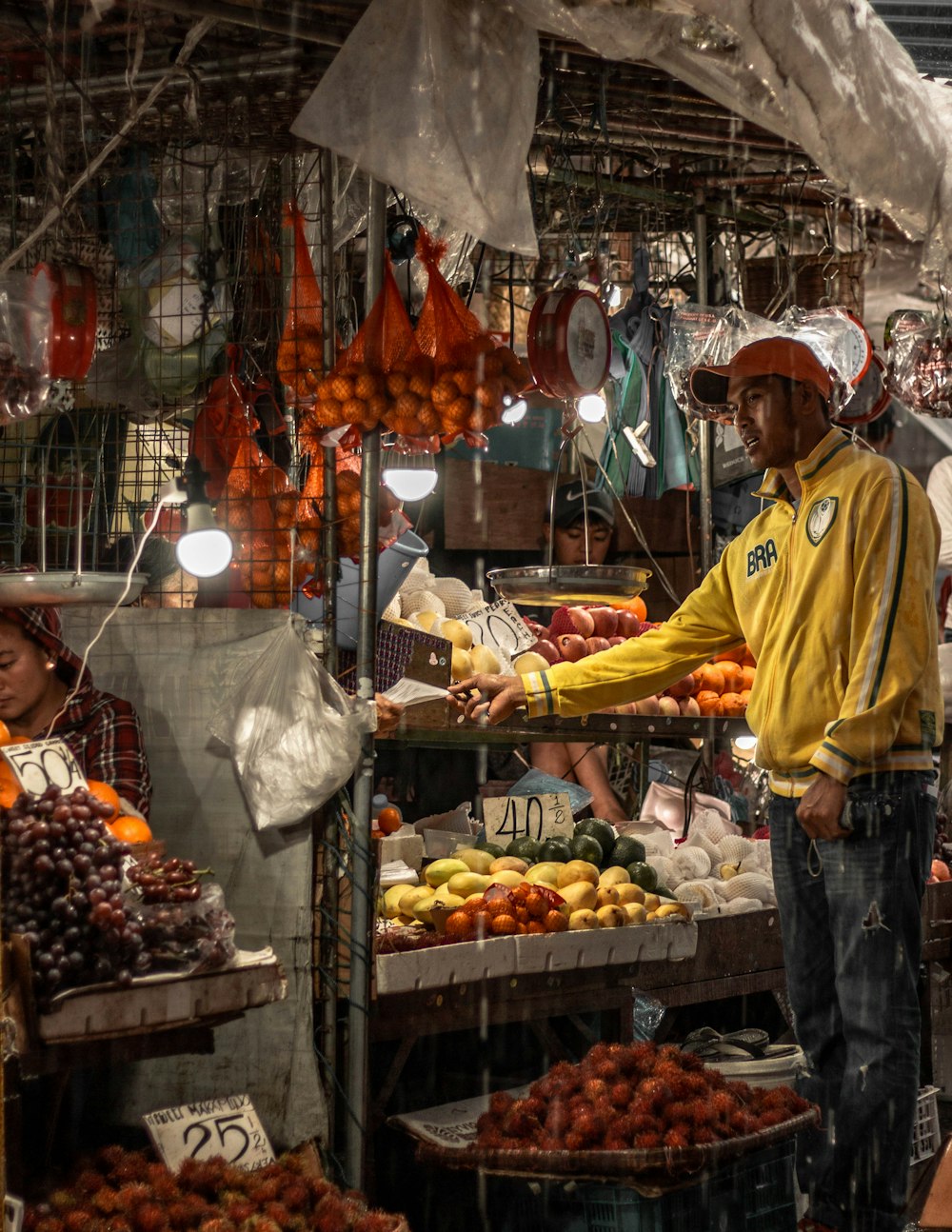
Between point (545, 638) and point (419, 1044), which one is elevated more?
point (545, 638)

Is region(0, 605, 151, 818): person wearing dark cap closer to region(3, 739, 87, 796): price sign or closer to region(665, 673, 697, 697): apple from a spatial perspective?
region(3, 739, 87, 796): price sign

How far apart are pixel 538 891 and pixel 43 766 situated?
1.64 metres

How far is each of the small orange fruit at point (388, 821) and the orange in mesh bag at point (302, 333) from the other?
1.67m

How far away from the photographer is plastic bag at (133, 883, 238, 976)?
103 inches

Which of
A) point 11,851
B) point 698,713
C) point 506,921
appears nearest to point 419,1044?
point 506,921

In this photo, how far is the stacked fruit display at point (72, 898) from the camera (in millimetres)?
2494

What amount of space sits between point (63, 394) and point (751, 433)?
174cm

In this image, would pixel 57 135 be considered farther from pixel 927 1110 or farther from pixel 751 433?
pixel 927 1110

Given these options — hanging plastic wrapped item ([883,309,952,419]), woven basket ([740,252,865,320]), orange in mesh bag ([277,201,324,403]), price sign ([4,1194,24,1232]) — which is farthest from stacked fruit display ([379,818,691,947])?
woven basket ([740,252,865,320])

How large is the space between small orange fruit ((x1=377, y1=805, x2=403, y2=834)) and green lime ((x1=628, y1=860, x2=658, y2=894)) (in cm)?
79

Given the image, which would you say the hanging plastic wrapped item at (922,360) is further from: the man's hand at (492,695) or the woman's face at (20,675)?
the woman's face at (20,675)

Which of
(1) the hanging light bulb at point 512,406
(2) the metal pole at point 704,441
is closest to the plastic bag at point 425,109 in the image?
(1) the hanging light bulb at point 512,406

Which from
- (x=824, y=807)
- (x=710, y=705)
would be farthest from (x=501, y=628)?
(x=824, y=807)

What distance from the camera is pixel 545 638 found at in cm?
530
